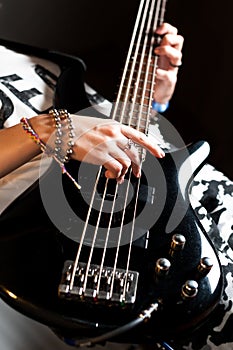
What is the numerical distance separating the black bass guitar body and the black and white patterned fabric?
107mm

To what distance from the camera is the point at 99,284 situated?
1.99 feet

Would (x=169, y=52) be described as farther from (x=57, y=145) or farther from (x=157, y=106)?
(x=57, y=145)

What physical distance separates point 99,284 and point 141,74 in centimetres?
62

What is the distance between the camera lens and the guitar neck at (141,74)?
0.93 meters

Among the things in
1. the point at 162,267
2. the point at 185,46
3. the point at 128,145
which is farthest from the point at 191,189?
the point at 185,46

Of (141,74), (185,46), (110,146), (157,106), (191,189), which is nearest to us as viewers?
(110,146)

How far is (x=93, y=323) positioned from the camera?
22.6 inches

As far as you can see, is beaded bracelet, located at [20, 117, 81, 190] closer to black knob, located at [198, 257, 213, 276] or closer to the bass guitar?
the bass guitar

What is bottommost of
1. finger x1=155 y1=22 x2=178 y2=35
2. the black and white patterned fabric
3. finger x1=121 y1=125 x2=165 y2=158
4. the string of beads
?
the black and white patterned fabric

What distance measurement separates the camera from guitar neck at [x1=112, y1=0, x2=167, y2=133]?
0.93 m

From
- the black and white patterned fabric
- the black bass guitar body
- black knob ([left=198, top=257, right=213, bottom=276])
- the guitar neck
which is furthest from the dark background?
black knob ([left=198, top=257, right=213, bottom=276])

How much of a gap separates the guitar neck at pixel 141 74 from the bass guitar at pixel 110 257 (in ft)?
0.45

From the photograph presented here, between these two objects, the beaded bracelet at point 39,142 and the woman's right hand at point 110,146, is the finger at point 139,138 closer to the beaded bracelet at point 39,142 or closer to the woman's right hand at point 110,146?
the woman's right hand at point 110,146

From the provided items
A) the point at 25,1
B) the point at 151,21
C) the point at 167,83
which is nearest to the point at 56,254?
the point at 167,83
